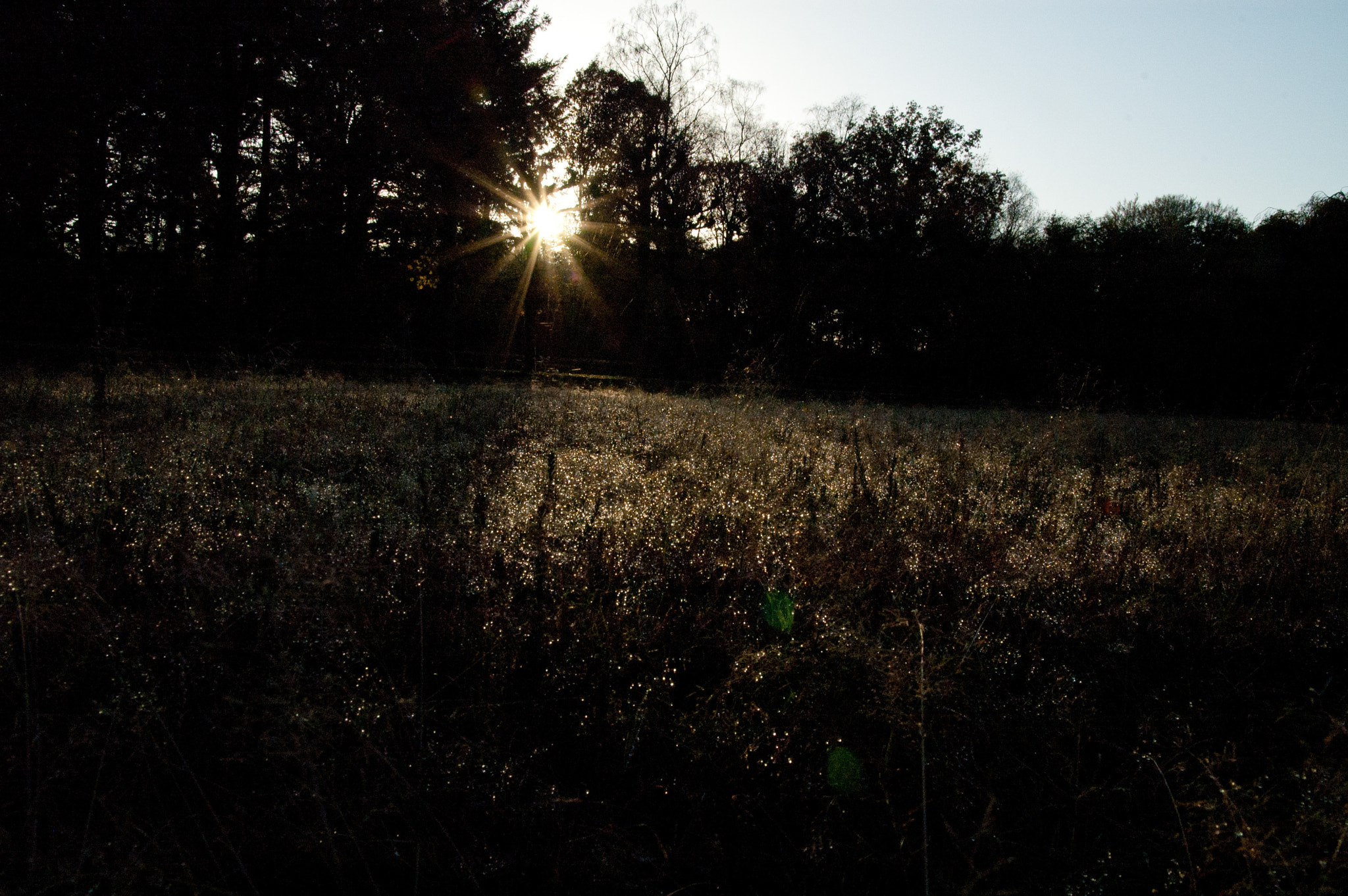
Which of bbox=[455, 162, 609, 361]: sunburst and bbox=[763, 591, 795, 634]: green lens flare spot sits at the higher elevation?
bbox=[455, 162, 609, 361]: sunburst

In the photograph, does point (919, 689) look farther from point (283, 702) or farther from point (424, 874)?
point (283, 702)

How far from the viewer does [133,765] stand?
167 centimetres

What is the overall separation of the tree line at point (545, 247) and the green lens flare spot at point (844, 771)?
7310 mm

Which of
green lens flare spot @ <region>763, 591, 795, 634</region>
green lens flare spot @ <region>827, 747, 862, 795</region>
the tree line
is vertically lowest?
green lens flare spot @ <region>827, 747, 862, 795</region>

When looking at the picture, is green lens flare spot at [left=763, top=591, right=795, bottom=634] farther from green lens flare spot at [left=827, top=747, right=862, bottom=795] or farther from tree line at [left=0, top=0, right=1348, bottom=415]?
tree line at [left=0, top=0, right=1348, bottom=415]

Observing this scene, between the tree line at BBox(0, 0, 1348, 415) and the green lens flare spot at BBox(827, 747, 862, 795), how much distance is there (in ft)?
24.0

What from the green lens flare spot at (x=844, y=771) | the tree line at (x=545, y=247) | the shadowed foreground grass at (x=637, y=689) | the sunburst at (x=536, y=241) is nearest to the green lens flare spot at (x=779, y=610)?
the shadowed foreground grass at (x=637, y=689)

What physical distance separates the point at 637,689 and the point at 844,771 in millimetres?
610

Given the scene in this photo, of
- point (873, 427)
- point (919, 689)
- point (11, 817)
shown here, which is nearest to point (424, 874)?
point (11, 817)

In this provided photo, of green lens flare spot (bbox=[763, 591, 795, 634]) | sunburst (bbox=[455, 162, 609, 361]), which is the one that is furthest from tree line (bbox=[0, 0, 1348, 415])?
green lens flare spot (bbox=[763, 591, 795, 634])

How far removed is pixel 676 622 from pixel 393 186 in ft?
64.4

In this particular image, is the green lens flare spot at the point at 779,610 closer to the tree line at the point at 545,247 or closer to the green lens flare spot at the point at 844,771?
the green lens flare spot at the point at 844,771

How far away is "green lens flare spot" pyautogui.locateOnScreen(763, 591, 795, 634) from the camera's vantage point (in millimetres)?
2436

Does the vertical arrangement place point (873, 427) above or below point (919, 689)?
above
